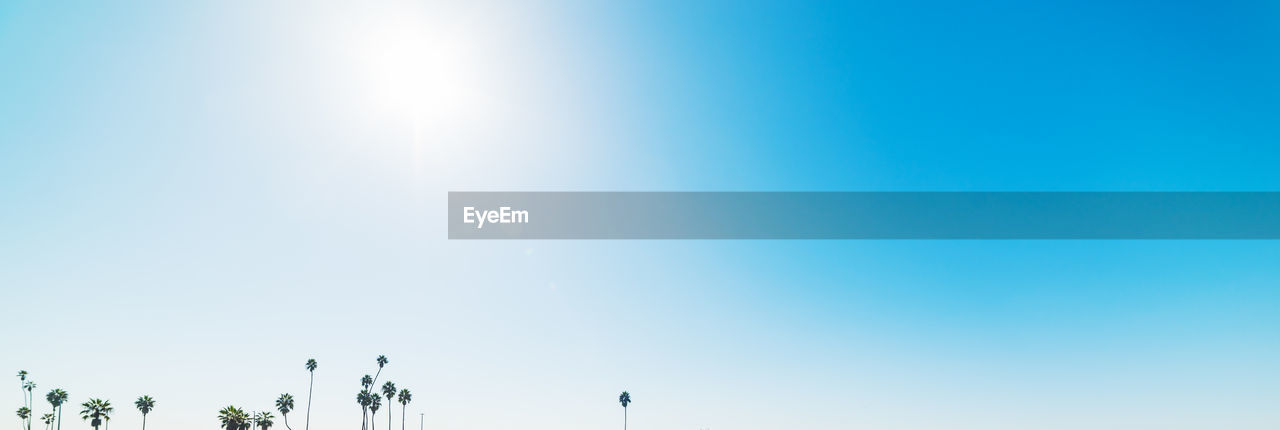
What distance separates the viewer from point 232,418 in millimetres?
90750

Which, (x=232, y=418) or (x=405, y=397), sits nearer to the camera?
(x=232, y=418)

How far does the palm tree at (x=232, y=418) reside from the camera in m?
90.8

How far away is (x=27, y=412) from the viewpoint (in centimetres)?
11762

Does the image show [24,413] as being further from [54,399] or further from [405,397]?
[405,397]

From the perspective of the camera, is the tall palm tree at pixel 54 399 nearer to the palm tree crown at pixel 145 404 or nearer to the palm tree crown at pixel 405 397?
the palm tree crown at pixel 145 404

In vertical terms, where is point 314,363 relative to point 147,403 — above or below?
above

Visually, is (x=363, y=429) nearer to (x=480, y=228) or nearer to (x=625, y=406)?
(x=625, y=406)

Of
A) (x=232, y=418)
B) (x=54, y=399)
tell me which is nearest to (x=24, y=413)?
(x=54, y=399)

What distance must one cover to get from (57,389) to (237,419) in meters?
60.7

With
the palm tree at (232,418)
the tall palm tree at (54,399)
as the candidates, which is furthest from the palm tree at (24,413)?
the palm tree at (232,418)

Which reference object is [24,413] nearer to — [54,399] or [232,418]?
[54,399]

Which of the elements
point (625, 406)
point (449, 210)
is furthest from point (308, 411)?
point (449, 210)

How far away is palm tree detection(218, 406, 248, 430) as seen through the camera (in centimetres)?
9075

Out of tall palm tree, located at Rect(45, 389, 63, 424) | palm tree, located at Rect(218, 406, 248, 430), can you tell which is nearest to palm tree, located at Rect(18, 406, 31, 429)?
tall palm tree, located at Rect(45, 389, 63, 424)
